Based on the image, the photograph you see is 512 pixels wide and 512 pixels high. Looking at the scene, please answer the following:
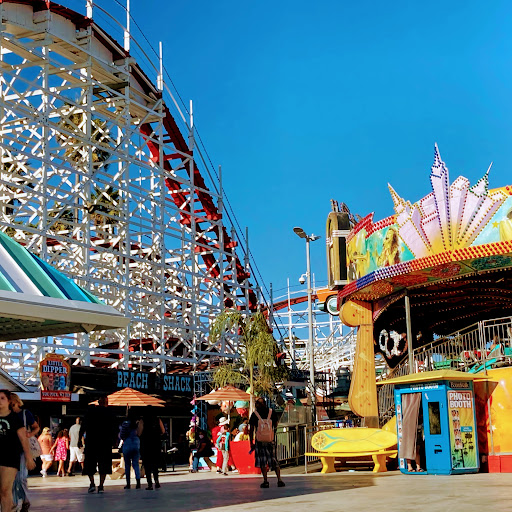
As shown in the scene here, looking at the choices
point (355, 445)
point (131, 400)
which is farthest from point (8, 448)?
point (131, 400)

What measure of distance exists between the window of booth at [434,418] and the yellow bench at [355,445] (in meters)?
1.62

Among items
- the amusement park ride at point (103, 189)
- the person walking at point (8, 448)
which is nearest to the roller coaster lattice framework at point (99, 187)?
the amusement park ride at point (103, 189)

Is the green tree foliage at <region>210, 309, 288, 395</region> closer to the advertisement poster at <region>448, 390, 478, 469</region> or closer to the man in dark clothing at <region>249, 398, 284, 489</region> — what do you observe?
the advertisement poster at <region>448, 390, 478, 469</region>

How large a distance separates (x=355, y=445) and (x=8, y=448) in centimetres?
1168

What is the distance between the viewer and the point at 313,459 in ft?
77.1

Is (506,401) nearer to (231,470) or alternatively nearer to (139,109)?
(231,470)

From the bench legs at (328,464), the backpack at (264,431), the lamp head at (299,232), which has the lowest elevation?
the bench legs at (328,464)

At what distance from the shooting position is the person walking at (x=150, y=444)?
1464 cm

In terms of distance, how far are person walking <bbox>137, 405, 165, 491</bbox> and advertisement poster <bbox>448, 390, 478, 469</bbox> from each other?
5.92m

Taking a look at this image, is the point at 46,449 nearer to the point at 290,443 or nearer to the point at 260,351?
the point at 290,443

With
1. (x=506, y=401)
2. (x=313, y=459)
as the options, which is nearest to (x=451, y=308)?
(x=313, y=459)

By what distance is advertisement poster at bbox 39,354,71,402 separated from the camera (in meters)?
23.1

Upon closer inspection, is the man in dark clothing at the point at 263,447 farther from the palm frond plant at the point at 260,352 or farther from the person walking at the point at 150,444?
the palm frond plant at the point at 260,352

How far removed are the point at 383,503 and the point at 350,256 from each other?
13.5 m
